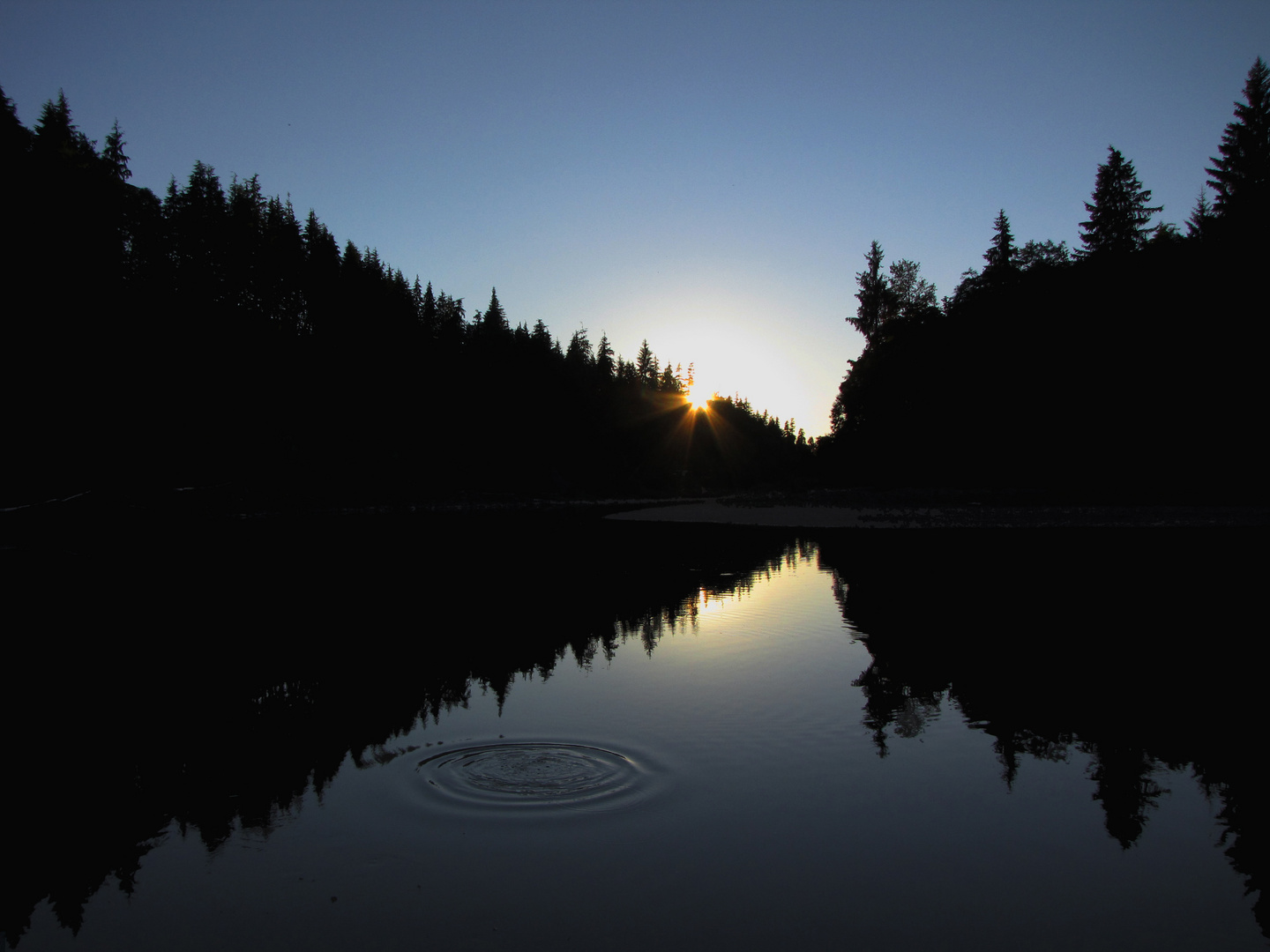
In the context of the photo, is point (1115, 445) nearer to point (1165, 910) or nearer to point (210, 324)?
point (1165, 910)

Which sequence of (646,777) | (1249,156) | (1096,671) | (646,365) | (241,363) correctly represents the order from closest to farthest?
1. (646,777)
2. (1096,671)
3. (1249,156)
4. (241,363)
5. (646,365)

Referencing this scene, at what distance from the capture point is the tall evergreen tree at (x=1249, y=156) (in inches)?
2034

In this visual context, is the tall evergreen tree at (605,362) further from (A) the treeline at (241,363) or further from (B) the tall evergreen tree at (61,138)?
(B) the tall evergreen tree at (61,138)

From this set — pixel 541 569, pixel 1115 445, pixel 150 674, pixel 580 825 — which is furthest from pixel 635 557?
pixel 1115 445

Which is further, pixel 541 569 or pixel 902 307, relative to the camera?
pixel 902 307

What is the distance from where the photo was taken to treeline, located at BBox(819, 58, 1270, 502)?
49.0 m

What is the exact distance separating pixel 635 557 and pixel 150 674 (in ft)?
53.0

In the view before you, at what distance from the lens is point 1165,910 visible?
4453 mm

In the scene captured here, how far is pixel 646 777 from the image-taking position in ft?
21.7

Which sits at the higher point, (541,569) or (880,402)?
(880,402)

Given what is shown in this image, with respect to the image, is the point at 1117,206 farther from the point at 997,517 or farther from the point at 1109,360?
the point at 997,517

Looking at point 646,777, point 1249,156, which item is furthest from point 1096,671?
point 1249,156

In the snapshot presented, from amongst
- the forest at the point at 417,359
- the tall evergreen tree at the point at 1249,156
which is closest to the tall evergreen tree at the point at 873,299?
the forest at the point at 417,359

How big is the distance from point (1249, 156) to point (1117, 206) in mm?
9125
